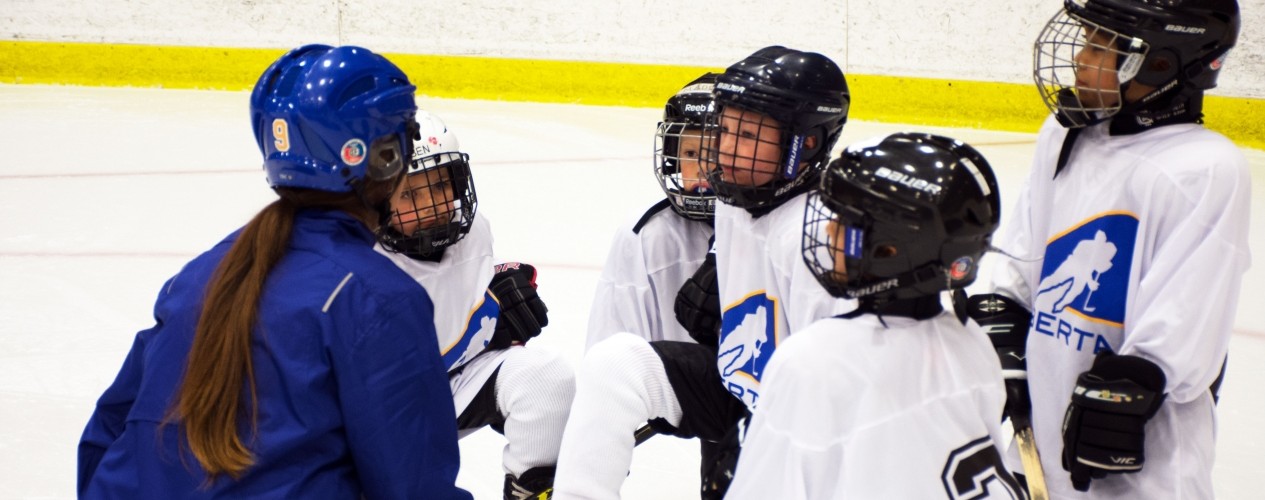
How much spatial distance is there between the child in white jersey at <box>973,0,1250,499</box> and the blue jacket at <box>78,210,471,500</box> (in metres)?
0.92

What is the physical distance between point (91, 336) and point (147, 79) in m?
4.50

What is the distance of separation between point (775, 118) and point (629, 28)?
16.8 ft

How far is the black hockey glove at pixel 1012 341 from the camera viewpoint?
6.72 feet

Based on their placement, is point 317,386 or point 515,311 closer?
point 317,386

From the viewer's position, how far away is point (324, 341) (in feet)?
4.44

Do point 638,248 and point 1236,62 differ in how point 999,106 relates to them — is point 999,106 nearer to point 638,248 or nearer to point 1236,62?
point 1236,62

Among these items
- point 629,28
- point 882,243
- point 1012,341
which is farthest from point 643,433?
point 629,28

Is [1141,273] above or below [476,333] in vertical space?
above

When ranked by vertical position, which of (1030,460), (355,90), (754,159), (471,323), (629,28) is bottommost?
(629,28)

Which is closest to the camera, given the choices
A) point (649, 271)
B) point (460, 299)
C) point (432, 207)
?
point (432, 207)

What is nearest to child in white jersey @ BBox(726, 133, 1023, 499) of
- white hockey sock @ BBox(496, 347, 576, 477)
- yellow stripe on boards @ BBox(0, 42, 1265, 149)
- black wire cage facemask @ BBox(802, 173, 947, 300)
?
black wire cage facemask @ BBox(802, 173, 947, 300)

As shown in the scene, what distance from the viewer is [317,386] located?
1.36 metres

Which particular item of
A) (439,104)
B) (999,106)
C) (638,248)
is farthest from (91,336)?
(999,106)

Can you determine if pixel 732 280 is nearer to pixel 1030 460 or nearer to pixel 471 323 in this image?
pixel 471 323
